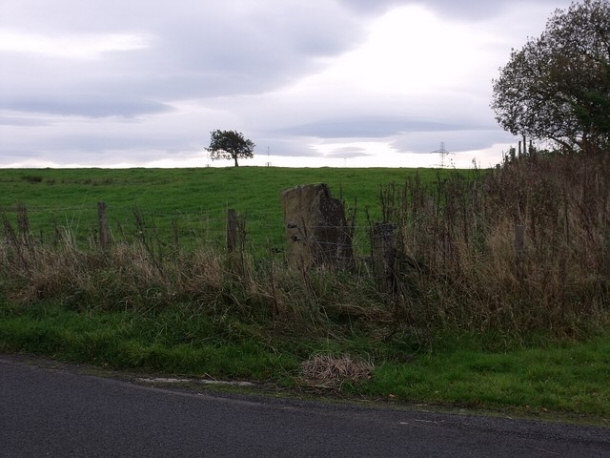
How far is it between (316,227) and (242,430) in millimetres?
4638

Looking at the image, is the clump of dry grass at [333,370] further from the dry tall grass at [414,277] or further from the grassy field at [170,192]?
the grassy field at [170,192]

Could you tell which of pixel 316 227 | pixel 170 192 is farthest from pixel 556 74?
pixel 316 227

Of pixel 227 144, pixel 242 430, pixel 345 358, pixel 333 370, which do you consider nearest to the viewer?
pixel 242 430

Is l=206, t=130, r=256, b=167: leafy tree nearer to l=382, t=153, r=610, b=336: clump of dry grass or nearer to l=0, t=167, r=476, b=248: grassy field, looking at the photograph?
l=0, t=167, r=476, b=248: grassy field

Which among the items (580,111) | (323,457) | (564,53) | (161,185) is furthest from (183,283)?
(564,53)

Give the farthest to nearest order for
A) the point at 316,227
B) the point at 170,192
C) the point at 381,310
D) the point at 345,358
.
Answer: the point at 170,192, the point at 316,227, the point at 381,310, the point at 345,358

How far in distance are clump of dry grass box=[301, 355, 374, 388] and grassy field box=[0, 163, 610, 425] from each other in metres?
0.02

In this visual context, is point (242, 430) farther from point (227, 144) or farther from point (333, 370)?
point (227, 144)

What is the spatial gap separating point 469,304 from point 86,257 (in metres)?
5.81

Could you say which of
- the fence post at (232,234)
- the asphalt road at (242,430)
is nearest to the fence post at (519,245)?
the asphalt road at (242,430)

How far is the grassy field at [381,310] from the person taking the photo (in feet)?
22.2

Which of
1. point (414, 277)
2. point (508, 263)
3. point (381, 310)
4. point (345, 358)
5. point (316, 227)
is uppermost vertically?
point (316, 227)

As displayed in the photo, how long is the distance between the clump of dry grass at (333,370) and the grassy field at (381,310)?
17 mm

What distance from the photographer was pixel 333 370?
6973mm
